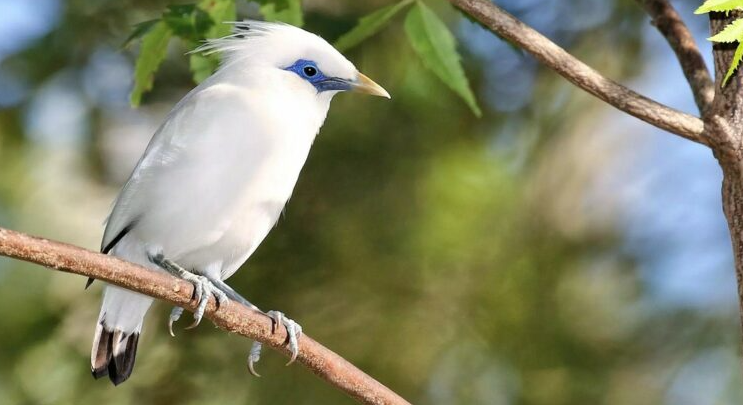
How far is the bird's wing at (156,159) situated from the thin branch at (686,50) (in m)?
1.28

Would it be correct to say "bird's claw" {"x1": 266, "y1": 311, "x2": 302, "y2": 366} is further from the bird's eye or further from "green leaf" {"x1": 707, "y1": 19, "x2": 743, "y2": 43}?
"green leaf" {"x1": 707, "y1": 19, "x2": 743, "y2": 43}

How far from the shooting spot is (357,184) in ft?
15.1

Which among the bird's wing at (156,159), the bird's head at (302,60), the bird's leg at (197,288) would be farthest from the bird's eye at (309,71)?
the bird's leg at (197,288)

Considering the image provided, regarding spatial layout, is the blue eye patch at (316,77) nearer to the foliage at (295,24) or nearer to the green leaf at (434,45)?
the foliage at (295,24)

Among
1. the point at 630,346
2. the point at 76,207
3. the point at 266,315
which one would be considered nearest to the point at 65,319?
the point at 76,207

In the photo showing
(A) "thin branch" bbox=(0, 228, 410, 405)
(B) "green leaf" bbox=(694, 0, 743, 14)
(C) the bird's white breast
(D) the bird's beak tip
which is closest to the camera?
(B) "green leaf" bbox=(694, 0, 743, 14)

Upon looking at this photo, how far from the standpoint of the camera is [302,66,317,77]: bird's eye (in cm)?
320

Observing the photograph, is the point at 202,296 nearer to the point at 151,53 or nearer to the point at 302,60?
the point at 151,53

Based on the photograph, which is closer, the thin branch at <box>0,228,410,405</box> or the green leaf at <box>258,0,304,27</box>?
the thin branch at <box>0,228,410,405</box>

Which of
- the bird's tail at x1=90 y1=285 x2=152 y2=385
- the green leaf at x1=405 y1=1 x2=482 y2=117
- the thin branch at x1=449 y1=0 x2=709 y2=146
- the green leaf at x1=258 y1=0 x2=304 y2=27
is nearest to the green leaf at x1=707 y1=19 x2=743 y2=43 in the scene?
the thin branch at x1=449 y1=0 x2=709 y2=146

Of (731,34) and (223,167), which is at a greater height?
(731,34)

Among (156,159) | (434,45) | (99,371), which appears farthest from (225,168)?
(99,371)

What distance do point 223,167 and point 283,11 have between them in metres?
0.47

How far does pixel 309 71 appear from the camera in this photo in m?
3.21
